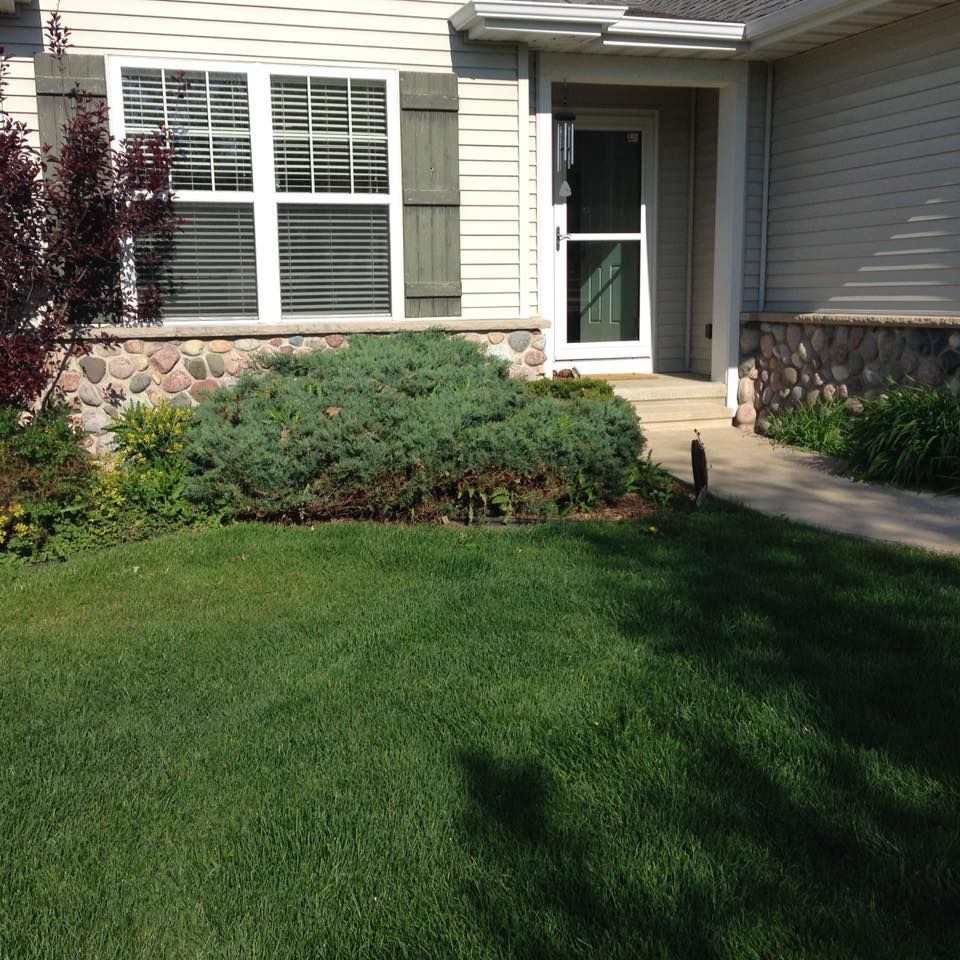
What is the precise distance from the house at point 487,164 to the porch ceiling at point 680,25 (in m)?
0.02

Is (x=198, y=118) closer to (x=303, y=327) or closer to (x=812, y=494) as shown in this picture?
(x=303, y=327)

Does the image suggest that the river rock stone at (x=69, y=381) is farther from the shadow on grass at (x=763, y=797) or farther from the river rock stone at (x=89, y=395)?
the shadow on grass at (x=763, y=797)

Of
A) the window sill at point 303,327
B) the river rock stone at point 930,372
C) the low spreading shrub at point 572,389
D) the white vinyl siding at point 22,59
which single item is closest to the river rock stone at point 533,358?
the window sill at point 303,327

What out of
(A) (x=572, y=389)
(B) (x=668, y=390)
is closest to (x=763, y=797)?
(A) (x=572, y=389)

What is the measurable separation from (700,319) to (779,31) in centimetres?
271

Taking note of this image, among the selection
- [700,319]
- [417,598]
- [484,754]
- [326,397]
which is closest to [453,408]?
[326,397]

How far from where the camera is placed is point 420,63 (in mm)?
7289

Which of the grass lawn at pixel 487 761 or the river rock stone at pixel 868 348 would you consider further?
the river rock stone at pixel 868 348

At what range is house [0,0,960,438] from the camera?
6.81m

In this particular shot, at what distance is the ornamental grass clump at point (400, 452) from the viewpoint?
17.6 feet

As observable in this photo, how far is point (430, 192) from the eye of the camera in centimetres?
736

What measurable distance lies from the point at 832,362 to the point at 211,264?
4.78m

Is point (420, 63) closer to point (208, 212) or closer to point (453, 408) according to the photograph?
point (208, 212)

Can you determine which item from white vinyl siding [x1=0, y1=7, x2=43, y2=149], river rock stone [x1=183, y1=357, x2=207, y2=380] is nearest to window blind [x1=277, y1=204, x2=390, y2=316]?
river rock stone [x1=183, y1=357, x2=207, y2=380]
